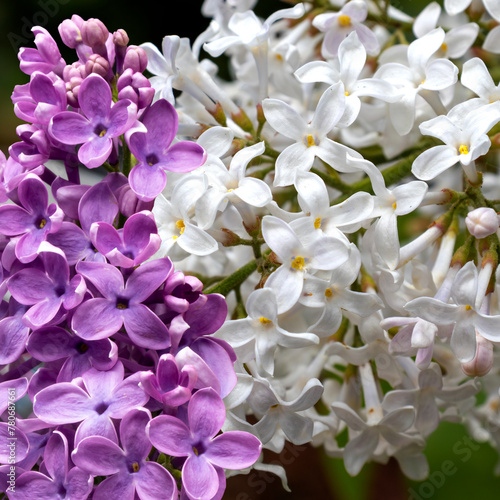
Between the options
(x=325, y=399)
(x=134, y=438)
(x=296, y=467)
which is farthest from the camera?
(x=296, y=467)

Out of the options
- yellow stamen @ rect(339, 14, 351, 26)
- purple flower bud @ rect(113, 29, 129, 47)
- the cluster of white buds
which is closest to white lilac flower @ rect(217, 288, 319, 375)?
the cluster of white buds

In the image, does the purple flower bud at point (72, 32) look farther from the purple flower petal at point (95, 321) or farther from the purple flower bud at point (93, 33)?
the purple flower petal at point (95, 321)

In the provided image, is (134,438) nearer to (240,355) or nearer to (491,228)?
(240,355)

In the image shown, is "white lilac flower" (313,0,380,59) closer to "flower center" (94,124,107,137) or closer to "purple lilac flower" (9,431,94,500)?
"flower center" (94,124,107,137)

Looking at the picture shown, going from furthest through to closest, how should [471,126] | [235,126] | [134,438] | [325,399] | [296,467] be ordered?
[296,467] → [325,399] → [235,126] → [471,126] → [134,438]

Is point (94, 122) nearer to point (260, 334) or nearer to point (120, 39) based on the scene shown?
point (120, 39)

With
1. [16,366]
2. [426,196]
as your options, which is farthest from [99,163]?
[426,196]

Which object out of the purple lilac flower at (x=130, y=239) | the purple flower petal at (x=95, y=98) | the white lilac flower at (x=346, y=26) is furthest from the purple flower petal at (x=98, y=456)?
the white lilac flower at (x=346, y=26)
